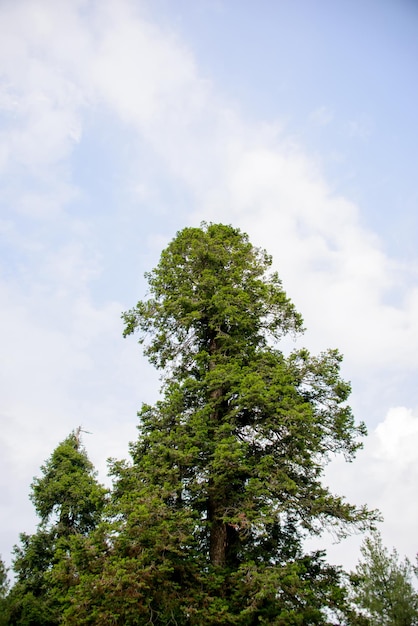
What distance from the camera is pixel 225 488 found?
33.5 ft

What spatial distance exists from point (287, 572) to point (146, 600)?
2750 millimetres

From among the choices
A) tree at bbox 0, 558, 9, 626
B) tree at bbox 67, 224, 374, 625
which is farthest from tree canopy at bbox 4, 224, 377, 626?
tree at bbox 0, 558, 9, 626

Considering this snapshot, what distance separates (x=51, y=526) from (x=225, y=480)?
13.5 metres

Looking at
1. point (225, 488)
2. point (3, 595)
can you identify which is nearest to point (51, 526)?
point (3, 595)

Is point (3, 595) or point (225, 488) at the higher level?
point (225, 488)

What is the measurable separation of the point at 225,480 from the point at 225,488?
0.40 meters

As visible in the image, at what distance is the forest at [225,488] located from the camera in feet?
27.8

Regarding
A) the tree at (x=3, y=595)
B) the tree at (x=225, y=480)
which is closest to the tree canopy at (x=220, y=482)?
the tree at (x=225, y=480)

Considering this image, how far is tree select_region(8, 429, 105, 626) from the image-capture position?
56.0ft

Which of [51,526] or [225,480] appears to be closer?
[225,480]

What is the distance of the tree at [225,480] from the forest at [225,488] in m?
0.04

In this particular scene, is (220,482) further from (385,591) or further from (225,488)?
(385,591)

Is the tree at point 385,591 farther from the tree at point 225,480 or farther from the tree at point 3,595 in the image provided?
the tree at point 3,595

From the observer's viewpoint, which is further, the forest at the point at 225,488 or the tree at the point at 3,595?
the tree at the point at 3,595
